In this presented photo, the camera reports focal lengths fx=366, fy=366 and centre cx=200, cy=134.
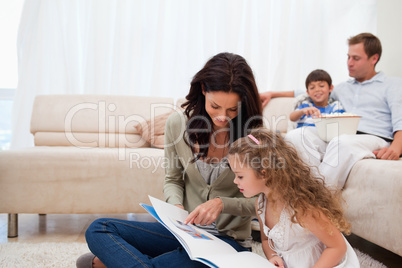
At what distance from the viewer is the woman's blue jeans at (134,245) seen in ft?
3.31

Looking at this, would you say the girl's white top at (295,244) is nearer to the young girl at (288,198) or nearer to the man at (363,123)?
the young girl at (288,198)

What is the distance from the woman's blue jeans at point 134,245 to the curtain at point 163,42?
6.54ft

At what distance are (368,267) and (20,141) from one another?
2.74 meters

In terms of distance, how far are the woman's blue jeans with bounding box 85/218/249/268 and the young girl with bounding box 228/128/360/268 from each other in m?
0.18

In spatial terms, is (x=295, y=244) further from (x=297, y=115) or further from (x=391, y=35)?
(x=391, y=35)

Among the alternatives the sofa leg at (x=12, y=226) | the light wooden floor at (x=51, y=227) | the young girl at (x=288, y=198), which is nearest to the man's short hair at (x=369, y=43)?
the young girl at (x=288, y=198)

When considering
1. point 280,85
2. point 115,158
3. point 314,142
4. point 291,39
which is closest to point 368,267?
point 314,142

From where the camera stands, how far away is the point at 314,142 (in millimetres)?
1936

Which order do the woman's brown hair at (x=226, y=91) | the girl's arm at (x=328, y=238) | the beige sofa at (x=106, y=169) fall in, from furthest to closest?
the beige sofa at (x=106, y=169), the woman's brown hair at (x=226, y=91), the girl's arm at (x=328, y=238)

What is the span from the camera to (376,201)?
Result: 139 centimetres

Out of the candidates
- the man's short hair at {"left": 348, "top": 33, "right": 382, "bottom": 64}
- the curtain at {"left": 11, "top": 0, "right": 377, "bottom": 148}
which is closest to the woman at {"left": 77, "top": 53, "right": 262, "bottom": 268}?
the man's short hair at {"left": 348, "top": 33, "right": 382, "bottom": 64}

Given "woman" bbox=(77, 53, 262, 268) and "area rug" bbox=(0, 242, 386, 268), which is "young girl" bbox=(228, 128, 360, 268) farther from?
"area rug" bbox=(0, 242, 386, 268)

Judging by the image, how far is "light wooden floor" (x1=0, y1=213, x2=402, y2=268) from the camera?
173 centimetres

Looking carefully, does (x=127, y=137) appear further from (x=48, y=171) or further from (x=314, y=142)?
(x=314, y=142)
